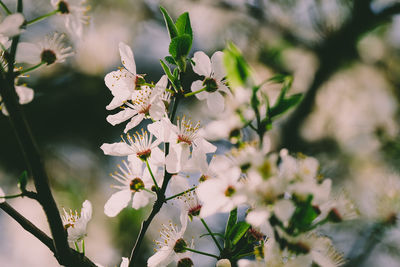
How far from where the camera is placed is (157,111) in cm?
62

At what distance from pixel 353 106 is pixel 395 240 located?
1.03 meters

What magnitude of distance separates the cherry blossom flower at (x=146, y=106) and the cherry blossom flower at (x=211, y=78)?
9 centimetres

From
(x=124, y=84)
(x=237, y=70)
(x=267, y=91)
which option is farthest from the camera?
(x=267, y=91)

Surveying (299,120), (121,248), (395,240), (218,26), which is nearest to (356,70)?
(299,120)

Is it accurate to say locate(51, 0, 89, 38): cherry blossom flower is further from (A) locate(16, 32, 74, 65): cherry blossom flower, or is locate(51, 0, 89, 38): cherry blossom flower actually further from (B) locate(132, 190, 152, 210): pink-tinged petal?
(B) locate(132, 190, 152, 210): pink-tinged petal

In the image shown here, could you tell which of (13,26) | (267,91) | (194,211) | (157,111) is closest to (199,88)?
(157,111)

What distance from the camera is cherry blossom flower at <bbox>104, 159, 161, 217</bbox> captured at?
28.4 inches

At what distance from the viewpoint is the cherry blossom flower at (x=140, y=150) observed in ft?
2.19

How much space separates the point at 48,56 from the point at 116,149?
7.9 inches

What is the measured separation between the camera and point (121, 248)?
6.31 ft

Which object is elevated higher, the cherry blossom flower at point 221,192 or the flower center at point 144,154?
the cherry blossom flower at point 221,192

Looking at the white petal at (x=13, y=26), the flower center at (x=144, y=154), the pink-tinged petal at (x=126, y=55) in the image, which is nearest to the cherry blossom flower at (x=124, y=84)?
the pink-tinged petal at (x=126, y=55)

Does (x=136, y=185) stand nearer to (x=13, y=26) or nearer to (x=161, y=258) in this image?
(x=161, y=258)

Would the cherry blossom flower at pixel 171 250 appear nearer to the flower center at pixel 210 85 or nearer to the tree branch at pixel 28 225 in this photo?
the tree branch at pixel 28 225
